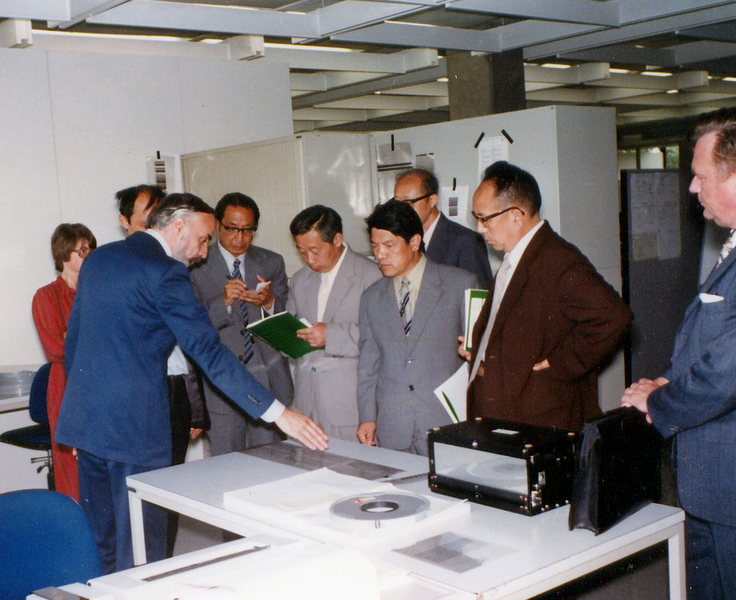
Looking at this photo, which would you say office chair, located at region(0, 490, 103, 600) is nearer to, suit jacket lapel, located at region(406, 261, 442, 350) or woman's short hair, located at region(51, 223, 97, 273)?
suit jacket lapel, located at region(406, 261, 442, 350)

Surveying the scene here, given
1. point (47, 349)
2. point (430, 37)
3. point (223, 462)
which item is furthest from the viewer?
point (430, 37)

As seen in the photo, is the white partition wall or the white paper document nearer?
the white paper document

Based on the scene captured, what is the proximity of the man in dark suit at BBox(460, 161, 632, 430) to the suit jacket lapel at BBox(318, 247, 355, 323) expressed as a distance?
3.03 feet

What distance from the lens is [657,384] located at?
7.48 ft

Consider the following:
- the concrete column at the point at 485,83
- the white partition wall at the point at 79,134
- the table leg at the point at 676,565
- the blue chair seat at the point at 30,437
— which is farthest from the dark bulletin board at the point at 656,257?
the blue chair seat at the point at 30,437

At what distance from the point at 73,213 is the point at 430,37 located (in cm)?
244

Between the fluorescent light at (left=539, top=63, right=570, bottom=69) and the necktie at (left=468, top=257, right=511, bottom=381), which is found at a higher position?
the fluorescent light at (left=539, top=63, right=570, bottom=69)

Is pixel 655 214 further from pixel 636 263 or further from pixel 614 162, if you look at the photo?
pixel 614 162

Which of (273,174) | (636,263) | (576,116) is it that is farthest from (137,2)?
(636,263)

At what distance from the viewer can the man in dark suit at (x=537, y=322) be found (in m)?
2.66

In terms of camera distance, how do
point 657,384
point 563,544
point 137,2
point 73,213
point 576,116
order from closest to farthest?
point 563,544, point 657,384, point 137,2, point 576,116, point 73,213

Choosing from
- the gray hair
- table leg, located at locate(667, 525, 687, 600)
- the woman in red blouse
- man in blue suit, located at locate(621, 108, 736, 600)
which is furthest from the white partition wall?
table leg, located at locate(667, 525, 687, 600)

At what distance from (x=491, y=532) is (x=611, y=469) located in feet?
1.06

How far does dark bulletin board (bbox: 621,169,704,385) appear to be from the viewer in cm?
515
